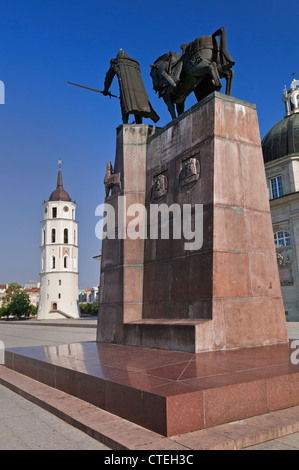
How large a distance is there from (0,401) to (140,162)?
594 cm

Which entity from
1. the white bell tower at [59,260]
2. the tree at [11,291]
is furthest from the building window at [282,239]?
the tree at [11,291]

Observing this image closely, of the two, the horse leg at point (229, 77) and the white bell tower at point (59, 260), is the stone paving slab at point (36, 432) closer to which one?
the horse leg at point (229, 77)

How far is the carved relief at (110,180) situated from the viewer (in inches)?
378

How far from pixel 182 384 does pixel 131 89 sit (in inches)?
329

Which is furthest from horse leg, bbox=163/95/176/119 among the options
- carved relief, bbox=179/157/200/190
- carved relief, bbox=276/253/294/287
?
carved relief, bbox=276/253/294/287

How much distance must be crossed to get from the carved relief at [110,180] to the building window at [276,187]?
36.4 meters

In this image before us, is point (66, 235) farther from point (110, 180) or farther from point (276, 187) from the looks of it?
point (110, 180)

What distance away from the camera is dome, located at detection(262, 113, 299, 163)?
42.7 m

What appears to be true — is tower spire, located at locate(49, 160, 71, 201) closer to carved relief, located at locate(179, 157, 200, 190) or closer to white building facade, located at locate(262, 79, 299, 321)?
white building facade, located at locate(262, 79, 299, 321)

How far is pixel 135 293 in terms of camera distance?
870 cm

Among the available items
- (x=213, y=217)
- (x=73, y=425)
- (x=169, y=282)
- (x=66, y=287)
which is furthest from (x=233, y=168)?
(x=66, y=287)

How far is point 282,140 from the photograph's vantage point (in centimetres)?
4356

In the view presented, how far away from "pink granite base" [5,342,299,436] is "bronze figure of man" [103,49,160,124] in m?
6.55

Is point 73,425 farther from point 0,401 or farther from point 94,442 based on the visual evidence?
point 0,401
